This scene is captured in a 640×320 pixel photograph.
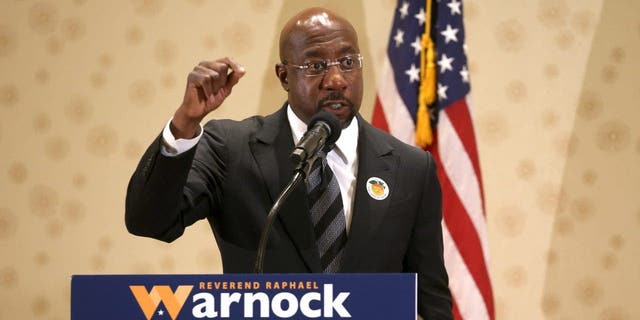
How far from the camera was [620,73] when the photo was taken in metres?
4.03

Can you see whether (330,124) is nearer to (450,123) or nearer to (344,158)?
(344,158)

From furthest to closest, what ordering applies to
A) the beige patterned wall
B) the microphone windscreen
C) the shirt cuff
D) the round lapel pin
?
the beige patterned wall < the round lapel pin < the shirt cuff < the microphone windscreen

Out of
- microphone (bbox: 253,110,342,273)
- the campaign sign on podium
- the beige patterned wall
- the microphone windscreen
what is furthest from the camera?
the beige patterned wall

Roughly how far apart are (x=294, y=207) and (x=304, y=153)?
511 millimetres

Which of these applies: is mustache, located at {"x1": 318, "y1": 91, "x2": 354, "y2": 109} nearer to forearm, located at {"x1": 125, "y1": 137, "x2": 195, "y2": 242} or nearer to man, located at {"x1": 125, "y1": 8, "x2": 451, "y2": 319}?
man, located at {"x1": 125, "y1": 8, "x2": 451, "y2": 319}

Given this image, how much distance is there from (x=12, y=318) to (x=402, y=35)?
224cm

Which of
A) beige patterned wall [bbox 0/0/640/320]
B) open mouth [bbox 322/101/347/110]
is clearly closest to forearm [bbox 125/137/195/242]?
open mouth [bbox 322/101/347/110]

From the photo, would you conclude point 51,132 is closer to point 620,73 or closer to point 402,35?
point 402,35

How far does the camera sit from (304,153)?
5.53 feet

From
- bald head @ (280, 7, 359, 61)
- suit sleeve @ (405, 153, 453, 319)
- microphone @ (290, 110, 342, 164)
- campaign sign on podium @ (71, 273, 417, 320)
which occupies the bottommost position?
campaign sign on podium @ (71, 273, 417, 320)

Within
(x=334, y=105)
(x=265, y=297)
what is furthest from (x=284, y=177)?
(x=265, y=297)

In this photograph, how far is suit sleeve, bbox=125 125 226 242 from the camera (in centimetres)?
194

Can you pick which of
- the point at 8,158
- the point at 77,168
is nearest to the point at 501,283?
the point at 77,168

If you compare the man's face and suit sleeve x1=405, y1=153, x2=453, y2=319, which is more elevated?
the man's face
